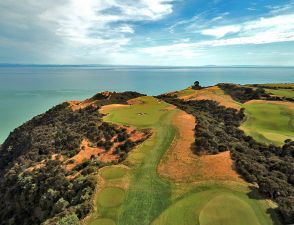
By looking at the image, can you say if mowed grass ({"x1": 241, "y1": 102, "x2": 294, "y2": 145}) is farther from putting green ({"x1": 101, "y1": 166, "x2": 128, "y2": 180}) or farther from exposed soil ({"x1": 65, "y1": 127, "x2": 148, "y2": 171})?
putting green ({"x1": 101, "y1": 166, "x2": 128, "y2": 180})

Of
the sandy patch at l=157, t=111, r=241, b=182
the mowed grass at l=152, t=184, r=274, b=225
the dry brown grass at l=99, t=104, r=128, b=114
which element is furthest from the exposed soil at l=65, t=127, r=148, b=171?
the dry brown grass at l=99, t=104, r=128, b=114

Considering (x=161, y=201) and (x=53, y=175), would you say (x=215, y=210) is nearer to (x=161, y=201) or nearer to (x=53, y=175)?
A: (x=161, y=201)

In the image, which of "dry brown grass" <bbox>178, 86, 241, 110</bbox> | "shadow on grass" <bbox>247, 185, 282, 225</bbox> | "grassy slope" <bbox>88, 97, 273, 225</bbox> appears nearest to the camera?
"shadow on grass" <bbox>247, 185, 282, 225</bbox>

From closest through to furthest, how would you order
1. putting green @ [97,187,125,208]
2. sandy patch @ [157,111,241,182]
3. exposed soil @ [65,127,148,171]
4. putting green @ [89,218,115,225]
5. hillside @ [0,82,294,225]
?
putting green @ [89,218,115,225], hillside @ [0,82,294,225], putting green @ [97,187,125,208], sandy patch @ [157,111,241,182], exposed soil @ [65,127,148,171]

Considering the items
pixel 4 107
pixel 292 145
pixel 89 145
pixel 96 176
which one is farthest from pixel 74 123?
pixel 4 107

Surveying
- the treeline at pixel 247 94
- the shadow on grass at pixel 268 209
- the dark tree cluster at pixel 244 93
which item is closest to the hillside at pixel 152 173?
the shadow on grass at pixel 268 209

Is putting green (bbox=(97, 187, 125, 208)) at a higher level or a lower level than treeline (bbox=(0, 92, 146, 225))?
higher

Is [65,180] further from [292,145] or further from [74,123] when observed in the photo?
[292,145]
